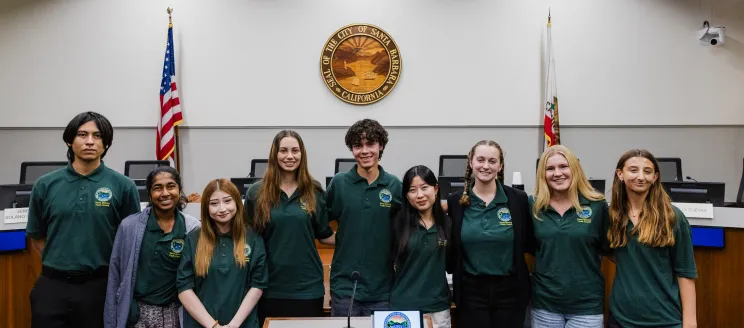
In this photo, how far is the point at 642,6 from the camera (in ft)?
21.4

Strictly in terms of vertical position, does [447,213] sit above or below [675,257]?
above

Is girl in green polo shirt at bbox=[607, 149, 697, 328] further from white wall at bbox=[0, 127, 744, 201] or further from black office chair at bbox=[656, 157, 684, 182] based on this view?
white wall at bbox=[0, 127, 744, 201]

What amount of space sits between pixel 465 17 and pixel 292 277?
4807mm

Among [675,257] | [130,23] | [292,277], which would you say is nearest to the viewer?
[675,257]

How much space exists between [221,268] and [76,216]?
697 millimetres

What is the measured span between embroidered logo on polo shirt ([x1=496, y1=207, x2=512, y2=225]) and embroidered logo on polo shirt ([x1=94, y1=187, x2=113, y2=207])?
1721 mm

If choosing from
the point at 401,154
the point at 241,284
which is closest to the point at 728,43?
the point at 401,154

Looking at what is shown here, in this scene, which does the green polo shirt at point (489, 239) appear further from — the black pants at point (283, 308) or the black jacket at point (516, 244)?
the black pants at point (283, 308)

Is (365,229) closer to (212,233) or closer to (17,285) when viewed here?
(212,233)

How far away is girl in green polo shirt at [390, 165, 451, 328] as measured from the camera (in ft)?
7.61

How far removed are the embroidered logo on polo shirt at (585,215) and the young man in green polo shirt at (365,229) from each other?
0.78 metres

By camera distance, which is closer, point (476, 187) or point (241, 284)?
point (241, 284)

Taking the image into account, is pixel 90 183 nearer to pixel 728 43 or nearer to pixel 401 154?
pixel 401 154

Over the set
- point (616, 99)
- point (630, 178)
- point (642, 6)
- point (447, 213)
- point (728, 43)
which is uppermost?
point (642, 6)
